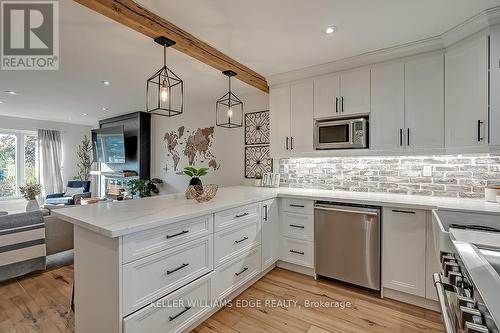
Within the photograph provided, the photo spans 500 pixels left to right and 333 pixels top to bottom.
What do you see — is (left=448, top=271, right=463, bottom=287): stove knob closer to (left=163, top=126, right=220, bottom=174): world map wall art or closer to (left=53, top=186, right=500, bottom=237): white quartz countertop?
(left=53, top=186, right=500, bottom=237): white quartz countertop

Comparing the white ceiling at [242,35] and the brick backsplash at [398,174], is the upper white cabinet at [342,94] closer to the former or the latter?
the white ceiling at [242,35]

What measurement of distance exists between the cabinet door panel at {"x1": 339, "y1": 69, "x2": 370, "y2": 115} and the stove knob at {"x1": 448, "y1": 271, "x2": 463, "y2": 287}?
6.62 feet

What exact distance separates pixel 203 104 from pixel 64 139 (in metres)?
4.71

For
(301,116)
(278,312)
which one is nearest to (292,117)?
(301,116)

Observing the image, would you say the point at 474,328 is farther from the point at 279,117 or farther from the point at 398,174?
the point at 279,117

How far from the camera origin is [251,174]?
3.83 metres

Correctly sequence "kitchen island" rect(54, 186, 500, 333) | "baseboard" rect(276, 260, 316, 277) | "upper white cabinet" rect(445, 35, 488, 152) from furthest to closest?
"baseboard" rect(276, 260, 316, 277) → "upper white cabinet" rect(445, 35, 488, 152) → "kitchen island" rect(54, 186, 500, 333)

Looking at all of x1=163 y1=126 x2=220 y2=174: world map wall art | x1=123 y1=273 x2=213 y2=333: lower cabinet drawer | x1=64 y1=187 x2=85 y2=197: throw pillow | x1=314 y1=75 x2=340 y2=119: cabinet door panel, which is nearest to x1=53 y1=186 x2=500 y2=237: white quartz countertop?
x1=123 y1=273 x2=213 y2=333: lower cabinet drawer

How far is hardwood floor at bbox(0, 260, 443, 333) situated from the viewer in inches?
74.1

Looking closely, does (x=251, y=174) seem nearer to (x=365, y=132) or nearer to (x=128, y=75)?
(x=365, y=132)

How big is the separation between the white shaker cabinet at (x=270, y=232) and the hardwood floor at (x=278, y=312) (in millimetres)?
251

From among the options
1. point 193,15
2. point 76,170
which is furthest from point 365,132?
point 76,170

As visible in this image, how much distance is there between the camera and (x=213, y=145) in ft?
14.2

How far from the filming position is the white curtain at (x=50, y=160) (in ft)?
19.8
